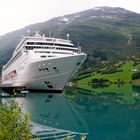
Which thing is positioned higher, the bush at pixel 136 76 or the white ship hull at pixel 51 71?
the white ship hull at pixel 51 71

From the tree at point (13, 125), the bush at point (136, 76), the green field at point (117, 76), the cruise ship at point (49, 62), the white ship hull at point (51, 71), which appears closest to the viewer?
the tree at point (13, 125)

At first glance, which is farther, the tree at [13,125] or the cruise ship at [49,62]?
the cruise ship at [49,62]

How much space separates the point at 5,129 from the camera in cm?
1280

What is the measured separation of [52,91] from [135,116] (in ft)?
152

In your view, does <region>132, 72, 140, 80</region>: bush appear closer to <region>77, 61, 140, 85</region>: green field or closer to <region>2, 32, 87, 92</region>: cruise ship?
<region>77, 61, 140, 85</region>: green field

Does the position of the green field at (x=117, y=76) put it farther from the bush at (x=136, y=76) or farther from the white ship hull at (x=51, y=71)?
the white ship hull at (x=51, y=71)

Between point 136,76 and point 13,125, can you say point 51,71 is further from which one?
point 136,76

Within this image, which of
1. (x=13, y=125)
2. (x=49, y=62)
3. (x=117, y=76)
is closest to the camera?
(x=13, y=125)

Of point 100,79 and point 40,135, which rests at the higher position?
point 40,135

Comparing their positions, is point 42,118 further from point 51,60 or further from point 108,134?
point 51,60

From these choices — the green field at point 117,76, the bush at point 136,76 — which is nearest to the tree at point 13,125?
the bush at point 136,76

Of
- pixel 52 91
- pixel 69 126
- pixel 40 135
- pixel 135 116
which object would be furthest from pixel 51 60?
pixel 40 135

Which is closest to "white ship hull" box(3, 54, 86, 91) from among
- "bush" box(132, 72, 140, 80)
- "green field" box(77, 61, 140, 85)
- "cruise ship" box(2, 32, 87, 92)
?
"cruise ship" box(2, 32, 87, 92)

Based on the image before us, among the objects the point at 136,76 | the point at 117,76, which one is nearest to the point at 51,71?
the point at 136,76
